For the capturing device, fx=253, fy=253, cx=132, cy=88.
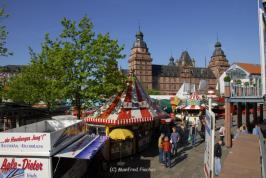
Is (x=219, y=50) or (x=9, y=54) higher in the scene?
(x=219, y=50)

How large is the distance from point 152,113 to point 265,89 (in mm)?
6735

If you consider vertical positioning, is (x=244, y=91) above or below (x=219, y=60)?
below

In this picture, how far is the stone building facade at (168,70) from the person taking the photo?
102812mm

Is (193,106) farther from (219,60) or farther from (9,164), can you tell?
(219,60)

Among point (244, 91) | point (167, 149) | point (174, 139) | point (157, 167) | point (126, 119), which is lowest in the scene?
point (157, 167)

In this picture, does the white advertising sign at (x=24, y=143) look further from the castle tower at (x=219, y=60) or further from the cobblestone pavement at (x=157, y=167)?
the castle tower at (x=219, y=60)

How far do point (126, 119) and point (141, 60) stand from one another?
89804mm

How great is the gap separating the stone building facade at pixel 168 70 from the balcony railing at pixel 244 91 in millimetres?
84328

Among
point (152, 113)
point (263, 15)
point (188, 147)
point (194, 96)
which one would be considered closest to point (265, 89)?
point (263, 15)

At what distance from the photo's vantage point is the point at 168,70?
11819 cm

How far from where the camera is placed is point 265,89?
401 inches

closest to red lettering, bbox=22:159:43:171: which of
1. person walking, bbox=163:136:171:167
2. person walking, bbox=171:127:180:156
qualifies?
person walking, bbox=163:136:171:167

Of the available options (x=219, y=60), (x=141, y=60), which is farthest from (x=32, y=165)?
(x=219, y=60)

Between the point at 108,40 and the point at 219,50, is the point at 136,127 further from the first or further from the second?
the point at 219,50
